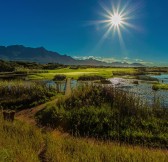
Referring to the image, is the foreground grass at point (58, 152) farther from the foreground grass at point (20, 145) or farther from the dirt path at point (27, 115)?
the dirt path at point (27, 115)

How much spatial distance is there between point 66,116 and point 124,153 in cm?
622

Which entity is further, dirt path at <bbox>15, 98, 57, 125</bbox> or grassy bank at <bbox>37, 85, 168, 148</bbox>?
dirt path at <bbox>15, 98, 57, 125</bbox>

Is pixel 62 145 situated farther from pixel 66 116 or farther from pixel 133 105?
pixel 133 105

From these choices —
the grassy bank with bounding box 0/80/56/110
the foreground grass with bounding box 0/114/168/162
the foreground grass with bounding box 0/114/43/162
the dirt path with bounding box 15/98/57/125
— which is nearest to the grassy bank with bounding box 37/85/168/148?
the dirt path with bounding box 15/98/57/125

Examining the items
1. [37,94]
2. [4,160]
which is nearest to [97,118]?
[4,160]

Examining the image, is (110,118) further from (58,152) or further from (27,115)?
(27,115)

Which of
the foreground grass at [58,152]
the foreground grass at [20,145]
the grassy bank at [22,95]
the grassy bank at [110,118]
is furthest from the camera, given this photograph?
the grassy bank at [22,95]

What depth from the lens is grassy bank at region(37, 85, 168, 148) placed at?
11227mm

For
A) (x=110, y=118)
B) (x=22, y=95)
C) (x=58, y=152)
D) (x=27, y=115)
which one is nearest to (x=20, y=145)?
(x=58, y=152)

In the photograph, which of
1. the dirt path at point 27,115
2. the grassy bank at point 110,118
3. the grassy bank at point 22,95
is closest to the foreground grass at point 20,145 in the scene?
the grassy bank at point 110,118

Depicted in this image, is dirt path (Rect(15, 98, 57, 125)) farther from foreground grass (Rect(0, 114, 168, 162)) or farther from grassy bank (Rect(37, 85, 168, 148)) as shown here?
foreground grass (Rect(0, 114, 168, 162))

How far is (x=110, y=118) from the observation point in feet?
42.1

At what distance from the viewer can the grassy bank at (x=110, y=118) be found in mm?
11227

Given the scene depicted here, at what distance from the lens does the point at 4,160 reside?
6.30 metres
